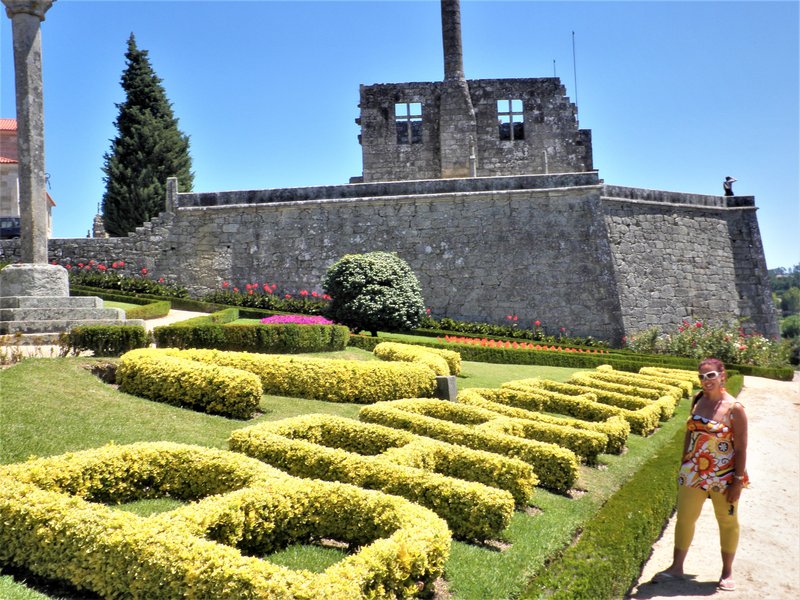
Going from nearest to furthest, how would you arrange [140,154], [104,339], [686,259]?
[104,339] < [686,259] < [140,154]

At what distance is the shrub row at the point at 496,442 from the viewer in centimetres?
637

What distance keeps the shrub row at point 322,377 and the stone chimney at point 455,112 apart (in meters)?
18.2

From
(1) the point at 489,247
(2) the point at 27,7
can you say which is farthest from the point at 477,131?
(2) the point at 27,7

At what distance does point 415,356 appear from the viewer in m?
10.7

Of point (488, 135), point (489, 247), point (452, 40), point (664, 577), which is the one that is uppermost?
point (452, 40)

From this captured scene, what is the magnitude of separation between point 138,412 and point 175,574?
3.72m

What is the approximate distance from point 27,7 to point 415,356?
350 inches

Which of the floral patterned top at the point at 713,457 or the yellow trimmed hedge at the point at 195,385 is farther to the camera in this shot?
the yellow trimmed hedge at the point at 195,385

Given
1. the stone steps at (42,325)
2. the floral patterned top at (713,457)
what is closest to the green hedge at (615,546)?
the floral patterned top at (713,457)

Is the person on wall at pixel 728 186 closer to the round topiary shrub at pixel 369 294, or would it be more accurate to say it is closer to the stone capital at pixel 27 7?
the round topiary shrub at pixel 369 294

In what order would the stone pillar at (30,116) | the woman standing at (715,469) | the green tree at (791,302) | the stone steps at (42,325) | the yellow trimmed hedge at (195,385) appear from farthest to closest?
the green tree at (791,302), the stone pillar at (30,116), the stone steps at (42,325), the yellow trimmed hedge at (195,385), the woman standing at (715,469)

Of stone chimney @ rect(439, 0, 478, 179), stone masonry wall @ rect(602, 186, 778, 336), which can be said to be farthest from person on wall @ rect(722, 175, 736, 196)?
stone chimney @ rect(439, 0, 478, 179)

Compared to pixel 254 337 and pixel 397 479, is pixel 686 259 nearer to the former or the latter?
pixel 254 337

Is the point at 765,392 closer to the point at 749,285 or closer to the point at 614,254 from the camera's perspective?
the point at 614,254
